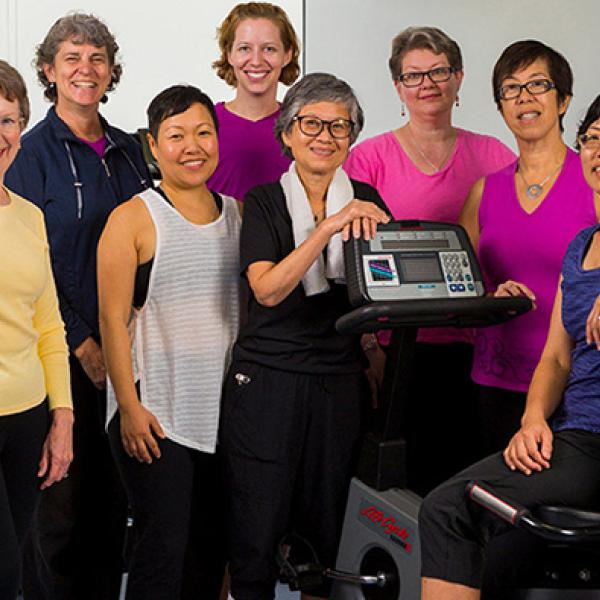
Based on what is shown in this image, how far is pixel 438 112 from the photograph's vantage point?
2836 millimetres

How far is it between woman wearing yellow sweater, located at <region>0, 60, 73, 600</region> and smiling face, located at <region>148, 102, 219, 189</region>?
46 centimetres

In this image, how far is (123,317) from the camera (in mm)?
2383

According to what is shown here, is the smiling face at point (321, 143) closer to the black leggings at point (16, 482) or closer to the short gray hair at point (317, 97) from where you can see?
the short gray hair at point (317, 97)

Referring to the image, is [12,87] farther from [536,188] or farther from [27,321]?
[536,188]

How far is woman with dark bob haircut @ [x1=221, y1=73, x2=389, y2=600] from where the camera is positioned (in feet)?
7.82

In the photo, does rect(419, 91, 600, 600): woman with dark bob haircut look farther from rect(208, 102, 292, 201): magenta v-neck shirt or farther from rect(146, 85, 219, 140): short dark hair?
rect(208, 102, 292, 201): magenta v-neck shirt

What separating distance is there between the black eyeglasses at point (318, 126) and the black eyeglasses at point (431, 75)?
47 cm

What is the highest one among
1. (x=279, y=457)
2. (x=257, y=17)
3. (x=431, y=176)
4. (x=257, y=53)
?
(x=257, y=17)

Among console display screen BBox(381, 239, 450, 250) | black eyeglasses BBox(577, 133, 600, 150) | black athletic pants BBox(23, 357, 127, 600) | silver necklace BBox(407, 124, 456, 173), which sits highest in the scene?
black eyeglasses BBox(577, 133, 600, 150)

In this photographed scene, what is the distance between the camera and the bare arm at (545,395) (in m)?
2.09

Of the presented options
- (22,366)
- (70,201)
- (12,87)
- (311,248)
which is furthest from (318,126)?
(22,366)

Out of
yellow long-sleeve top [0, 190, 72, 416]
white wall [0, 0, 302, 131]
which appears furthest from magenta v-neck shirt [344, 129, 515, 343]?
white wall [0, 0, 302, 131]

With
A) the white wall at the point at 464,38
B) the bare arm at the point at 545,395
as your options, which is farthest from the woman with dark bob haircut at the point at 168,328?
the white wall at the point at 464,38

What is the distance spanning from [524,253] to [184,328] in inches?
35.3
